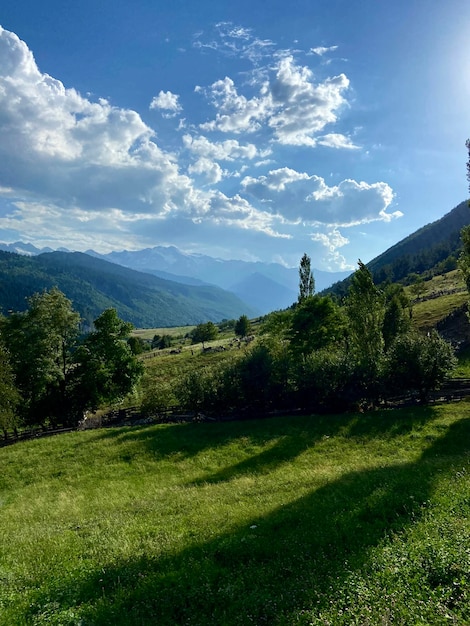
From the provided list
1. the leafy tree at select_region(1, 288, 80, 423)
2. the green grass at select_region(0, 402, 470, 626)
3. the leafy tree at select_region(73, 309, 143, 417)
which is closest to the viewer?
the green grass at select_region(0, 402, 470, 626)

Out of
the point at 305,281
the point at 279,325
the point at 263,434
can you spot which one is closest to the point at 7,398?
the point at 263,434

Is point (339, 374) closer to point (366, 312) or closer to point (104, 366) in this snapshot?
point (366, 312)

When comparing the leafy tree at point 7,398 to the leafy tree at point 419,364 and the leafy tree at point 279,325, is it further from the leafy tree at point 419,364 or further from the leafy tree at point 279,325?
the leafy tree at point 419,364

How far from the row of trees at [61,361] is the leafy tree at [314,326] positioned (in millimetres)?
27201

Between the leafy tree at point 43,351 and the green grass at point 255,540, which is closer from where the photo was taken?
the green grass at point 255,540

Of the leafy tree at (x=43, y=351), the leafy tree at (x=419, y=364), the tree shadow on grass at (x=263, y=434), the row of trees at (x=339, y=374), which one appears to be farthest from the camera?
the leafy tree at (x=43, y=351)

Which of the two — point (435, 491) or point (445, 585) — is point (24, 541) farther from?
point (435, 491)

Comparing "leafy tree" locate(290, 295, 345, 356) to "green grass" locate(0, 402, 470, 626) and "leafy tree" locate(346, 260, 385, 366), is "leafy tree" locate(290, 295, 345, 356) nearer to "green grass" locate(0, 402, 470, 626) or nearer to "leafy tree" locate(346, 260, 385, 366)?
"leafy tree" locate(346, 260, 385, 366)

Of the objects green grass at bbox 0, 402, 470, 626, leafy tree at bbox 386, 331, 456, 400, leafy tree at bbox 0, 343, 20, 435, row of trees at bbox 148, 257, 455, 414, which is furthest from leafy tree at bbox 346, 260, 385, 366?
leafy tree at bbox 0, 343, 20, 435

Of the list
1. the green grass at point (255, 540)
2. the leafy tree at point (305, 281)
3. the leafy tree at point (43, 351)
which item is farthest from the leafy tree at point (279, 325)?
the green grass at point (255, 540)

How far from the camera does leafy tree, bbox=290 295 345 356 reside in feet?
196

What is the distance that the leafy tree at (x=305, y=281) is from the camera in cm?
7075

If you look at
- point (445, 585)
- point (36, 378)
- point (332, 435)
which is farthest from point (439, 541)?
point (36, 378)

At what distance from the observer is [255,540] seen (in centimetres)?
1473
